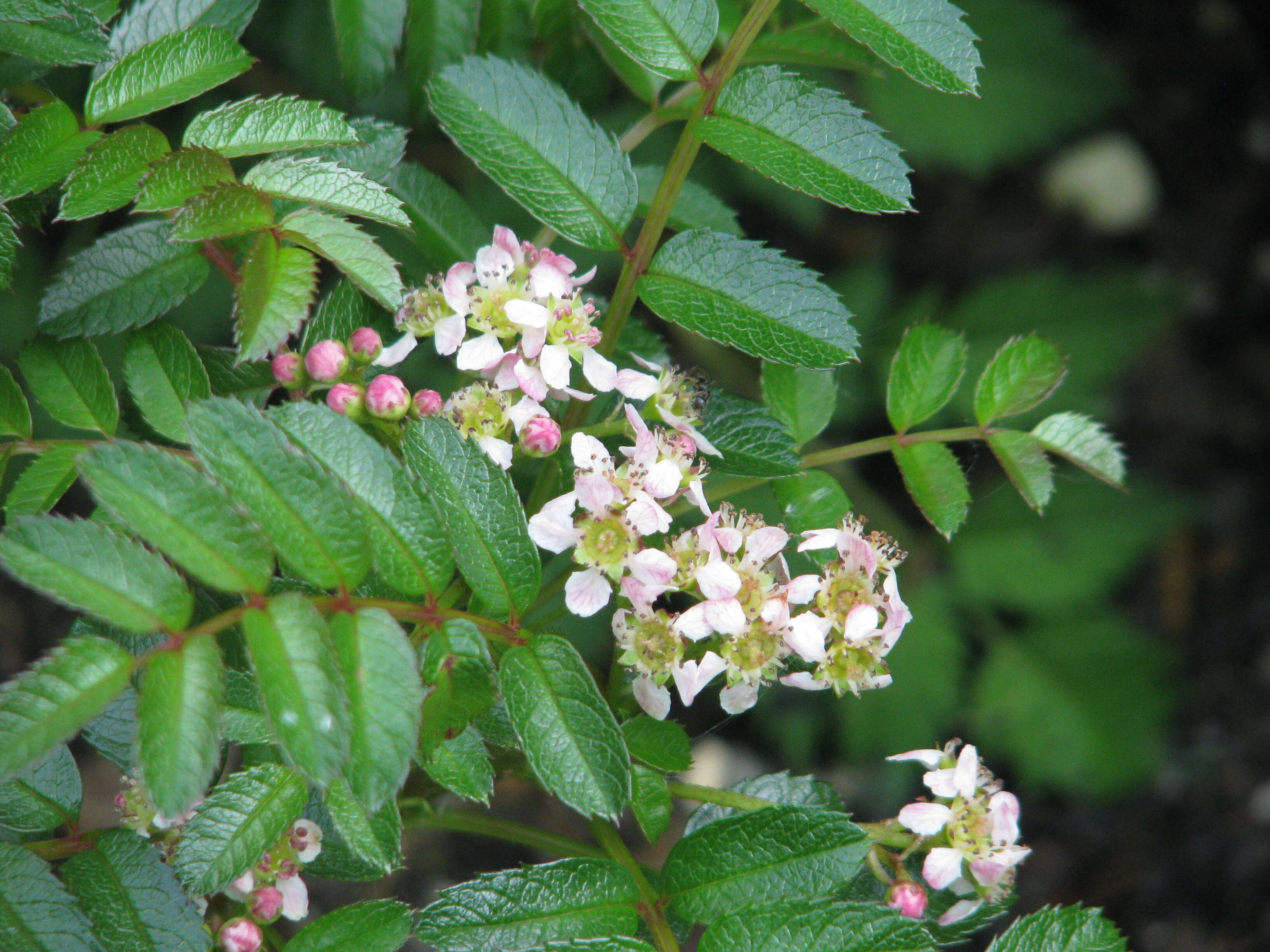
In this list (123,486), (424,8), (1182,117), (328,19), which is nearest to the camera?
(123,486)

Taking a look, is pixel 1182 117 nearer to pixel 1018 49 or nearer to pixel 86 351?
pixel 1018 49

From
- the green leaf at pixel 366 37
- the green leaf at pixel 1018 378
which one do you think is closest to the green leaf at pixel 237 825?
the green leaf at pixel 366 37

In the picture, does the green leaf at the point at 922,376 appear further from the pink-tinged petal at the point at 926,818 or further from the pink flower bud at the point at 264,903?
the pink flower bud at the point at 264,903

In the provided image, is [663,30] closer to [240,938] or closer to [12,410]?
[12,410]

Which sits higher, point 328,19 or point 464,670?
point 328,19

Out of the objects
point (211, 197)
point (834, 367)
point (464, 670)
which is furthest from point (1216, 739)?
point (211, 197)

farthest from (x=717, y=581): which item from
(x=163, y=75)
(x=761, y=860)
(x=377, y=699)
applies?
(x=163, y=75)
